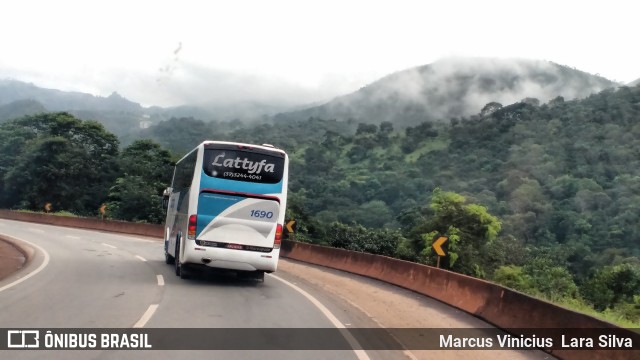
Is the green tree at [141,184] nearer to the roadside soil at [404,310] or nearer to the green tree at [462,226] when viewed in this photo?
the green tree at [462,226]

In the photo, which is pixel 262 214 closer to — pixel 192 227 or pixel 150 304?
pixel 192 227

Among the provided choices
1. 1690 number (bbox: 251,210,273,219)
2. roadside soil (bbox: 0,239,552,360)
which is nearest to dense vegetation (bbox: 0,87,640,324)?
roadside soil (bbox: 0,239,552,360)

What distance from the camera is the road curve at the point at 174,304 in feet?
26.5

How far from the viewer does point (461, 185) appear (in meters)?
100

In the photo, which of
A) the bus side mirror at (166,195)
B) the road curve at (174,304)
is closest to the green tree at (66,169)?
the bus side mirror at (166,195)

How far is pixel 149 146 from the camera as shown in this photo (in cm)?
7050

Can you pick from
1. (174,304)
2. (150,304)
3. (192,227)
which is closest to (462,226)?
(192,227)

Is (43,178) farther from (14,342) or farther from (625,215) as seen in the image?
(625,215)

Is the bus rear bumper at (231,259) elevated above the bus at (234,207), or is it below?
below

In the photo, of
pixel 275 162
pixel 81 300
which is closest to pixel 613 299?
pixel 275 162

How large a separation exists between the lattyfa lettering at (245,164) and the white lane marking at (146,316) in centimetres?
453

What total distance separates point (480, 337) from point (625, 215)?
232ft

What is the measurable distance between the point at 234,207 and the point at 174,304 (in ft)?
12.0

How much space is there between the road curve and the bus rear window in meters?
2.81
